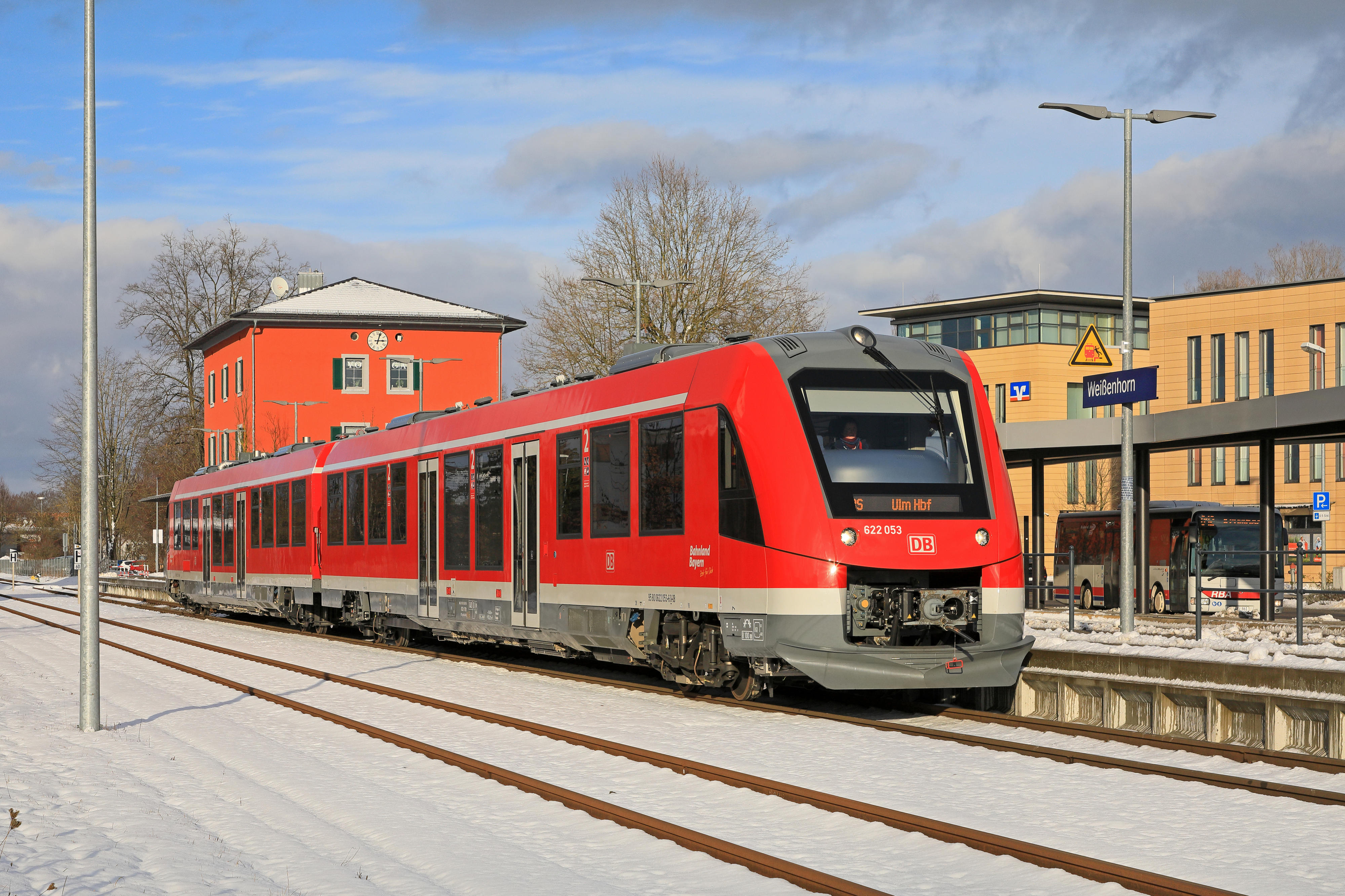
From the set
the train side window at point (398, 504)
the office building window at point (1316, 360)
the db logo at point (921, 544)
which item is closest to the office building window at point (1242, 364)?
the office building window at point (1316, 360)

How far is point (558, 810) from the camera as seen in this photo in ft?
30.0

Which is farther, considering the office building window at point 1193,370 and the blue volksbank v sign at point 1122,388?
the office building window at point 1193,370

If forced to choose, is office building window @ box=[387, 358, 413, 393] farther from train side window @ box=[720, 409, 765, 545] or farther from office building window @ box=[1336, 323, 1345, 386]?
train side window @ box=[720, 409, 765, 545]

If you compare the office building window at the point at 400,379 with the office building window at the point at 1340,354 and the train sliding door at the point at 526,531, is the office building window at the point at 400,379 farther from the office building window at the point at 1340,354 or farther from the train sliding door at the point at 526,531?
the train sliding door at the point at 526,531

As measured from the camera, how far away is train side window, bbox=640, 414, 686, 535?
14188 millimetres

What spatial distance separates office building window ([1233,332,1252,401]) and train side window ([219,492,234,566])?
4379 cm

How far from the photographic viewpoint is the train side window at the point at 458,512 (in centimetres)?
1981

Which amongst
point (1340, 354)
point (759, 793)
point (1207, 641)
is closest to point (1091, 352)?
point (1207, 641)

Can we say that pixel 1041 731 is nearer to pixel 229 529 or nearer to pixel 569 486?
pixel 569 486

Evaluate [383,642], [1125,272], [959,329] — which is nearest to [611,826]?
[1125,272]

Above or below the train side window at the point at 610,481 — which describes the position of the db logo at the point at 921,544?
below

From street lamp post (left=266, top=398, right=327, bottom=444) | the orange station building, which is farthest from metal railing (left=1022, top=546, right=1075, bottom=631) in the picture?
the orange station building

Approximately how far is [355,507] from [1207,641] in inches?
539

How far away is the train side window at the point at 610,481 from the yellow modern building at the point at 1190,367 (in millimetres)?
35068
